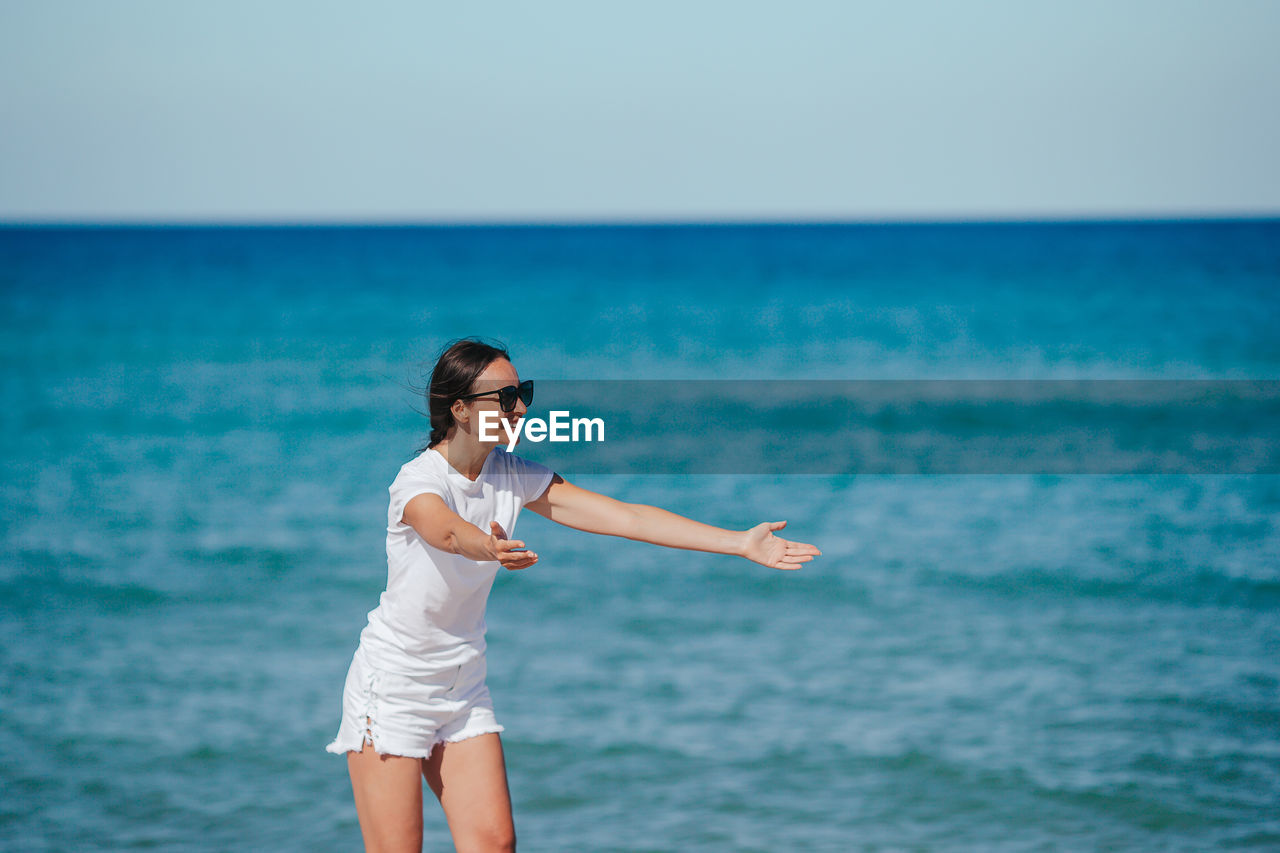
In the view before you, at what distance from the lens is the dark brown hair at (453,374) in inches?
150

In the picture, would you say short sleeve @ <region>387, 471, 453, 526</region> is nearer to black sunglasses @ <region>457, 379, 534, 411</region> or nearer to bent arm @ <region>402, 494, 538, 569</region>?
bent arm @ <region>402, 494, 538, 569</region>

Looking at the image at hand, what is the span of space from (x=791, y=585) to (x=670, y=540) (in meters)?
7.14

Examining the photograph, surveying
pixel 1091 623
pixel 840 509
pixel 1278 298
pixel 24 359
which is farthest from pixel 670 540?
pixel 1278 298

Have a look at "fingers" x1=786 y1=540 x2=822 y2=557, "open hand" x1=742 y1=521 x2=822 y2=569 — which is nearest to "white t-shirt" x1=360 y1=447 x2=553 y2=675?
"open hand" x1=742 y1=521 x2=822 y2=569

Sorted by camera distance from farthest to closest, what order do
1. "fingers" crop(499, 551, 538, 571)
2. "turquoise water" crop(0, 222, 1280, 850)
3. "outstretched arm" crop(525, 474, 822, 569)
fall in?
1. "turquoise water" crop(0, 222, 1280, 850)
2. "outstretched arm" crop(525, 474, 822, 569)
3. "fingers" crop(499, 551, 538, 571)

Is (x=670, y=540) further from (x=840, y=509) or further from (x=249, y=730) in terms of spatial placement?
(x=840, y=509)

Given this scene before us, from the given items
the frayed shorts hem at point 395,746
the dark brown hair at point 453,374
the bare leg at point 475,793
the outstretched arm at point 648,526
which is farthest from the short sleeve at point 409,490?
the bare leg at point 475,793

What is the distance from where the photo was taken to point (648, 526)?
412cm

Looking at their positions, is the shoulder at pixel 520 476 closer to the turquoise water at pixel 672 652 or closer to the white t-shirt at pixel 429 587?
the white t-shirt at pixel 429 587

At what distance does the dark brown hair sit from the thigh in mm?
1031

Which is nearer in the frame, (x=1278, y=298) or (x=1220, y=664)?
(x=1220, y=664)

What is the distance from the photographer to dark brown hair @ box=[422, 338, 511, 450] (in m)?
3.80

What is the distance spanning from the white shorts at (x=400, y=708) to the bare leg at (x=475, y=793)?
103 mm

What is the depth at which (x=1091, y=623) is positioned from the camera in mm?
9906
